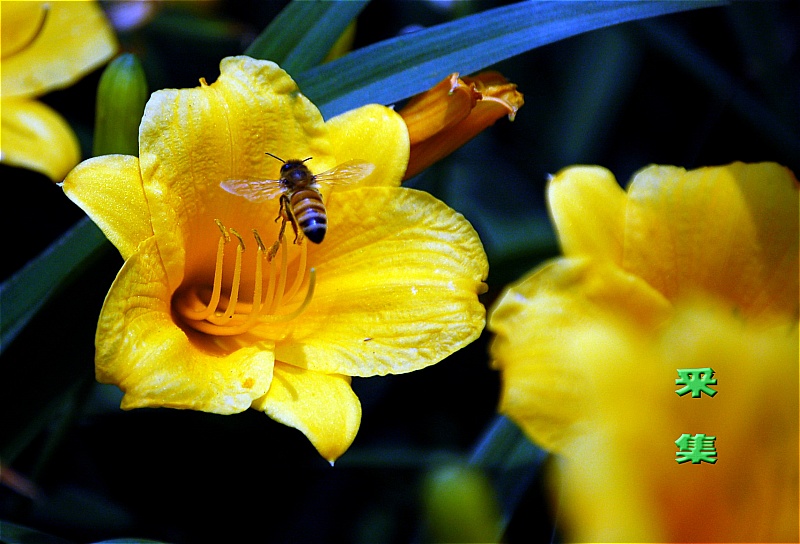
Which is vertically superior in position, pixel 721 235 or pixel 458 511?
pixel 721 235

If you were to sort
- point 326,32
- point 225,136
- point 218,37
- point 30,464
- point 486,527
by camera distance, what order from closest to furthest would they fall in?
point 486,527 → point 225,136 → point 326,32 → point 30,464 → point 218,37

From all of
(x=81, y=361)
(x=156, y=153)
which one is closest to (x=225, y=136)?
(x=156, y=153)

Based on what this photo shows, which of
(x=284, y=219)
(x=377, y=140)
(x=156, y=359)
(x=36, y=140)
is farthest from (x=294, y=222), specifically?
(x=36, y=140)

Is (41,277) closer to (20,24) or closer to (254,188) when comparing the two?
(254,188)

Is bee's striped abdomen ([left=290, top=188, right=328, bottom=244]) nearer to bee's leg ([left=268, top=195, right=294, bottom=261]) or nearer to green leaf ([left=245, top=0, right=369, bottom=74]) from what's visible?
bee's leg ([left=268, top=195, right=294, bottom=261])

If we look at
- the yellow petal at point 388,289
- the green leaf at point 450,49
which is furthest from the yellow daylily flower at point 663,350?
the green leaf at point 450,49

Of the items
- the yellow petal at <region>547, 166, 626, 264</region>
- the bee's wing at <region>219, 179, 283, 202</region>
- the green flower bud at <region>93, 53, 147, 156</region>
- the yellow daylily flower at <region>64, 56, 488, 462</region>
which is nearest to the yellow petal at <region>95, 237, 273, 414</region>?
the yellow daylily flower at <region>64, 56, 488, 462</region>

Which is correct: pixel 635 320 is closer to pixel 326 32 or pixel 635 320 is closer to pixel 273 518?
pixel 326 32
